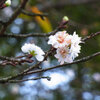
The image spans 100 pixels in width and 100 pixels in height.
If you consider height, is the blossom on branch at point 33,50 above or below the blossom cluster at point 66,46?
above

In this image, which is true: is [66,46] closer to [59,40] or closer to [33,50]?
[59,40]

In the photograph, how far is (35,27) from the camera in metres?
3.42

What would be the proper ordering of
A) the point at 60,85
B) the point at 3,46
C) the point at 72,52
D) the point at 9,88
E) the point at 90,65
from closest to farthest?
1. the point at 72,52
2. the point at 3,46
3. the point at 90,65
4. the point at 60,85
5. the point at 9,88

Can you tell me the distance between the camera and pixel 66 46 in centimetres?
100

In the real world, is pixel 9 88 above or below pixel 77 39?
above

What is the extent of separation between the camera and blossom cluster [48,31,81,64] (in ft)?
3.25

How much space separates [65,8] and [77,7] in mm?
175

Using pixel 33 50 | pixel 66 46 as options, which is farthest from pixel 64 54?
pixel 33 50

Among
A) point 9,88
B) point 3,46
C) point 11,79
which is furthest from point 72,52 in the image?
point 9,88

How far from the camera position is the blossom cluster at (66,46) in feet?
3.25

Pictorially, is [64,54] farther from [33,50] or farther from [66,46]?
[33,50]

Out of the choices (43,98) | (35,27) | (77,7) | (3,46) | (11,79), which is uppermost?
(77,7)

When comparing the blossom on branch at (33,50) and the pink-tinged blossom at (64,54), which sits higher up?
the blossom on branch at (33,50)

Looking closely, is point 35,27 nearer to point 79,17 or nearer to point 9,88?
point 79,17
